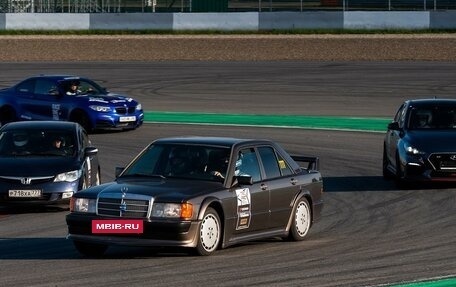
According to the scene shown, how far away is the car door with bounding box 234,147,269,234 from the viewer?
13.1 meters

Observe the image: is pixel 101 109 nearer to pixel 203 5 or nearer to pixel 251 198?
pixel 251 198

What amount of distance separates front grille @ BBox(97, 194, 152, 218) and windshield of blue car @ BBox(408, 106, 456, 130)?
352 inches

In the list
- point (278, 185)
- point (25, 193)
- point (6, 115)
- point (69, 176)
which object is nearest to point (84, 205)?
point (278, 185)

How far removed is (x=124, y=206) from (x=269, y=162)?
7.41 ft

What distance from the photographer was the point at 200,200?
40.8 ft

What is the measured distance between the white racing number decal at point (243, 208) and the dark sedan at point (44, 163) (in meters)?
4.61

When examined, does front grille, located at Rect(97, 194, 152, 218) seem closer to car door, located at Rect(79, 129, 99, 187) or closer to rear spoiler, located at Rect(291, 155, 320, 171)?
rear spoiler, located at Rect(291, 155, 320, 171)

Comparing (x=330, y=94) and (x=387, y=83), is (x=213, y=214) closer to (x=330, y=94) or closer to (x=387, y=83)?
(x=330, y=94)

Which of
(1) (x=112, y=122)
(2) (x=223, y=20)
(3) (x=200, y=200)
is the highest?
(2) (x=223, y=20)

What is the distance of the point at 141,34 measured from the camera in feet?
166

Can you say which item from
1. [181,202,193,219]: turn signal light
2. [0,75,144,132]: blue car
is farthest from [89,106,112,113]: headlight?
[181,202,193,219]: turn signal light

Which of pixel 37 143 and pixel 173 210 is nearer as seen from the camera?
pixel 173 210

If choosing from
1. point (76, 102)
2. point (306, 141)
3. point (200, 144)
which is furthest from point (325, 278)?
point (76, 102)

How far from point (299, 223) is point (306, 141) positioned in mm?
12330
